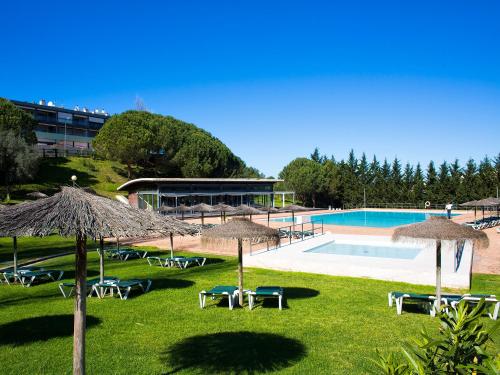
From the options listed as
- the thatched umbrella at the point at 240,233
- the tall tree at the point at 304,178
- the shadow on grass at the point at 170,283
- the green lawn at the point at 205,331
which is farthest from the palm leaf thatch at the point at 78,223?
the tall tree at the point at 304,178

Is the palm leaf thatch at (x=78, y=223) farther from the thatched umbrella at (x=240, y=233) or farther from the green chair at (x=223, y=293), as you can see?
the green chair at (x=223, y=293)

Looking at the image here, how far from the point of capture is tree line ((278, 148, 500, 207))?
47531mm

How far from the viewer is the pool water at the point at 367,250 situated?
1794 centimetres

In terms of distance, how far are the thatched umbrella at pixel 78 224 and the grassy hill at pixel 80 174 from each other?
1448 inches

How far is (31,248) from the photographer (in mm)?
19344

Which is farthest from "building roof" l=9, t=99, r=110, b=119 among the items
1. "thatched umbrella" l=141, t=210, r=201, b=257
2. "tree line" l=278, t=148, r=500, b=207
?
"thatched umbrella" l=141, t=210, r=201, b=257

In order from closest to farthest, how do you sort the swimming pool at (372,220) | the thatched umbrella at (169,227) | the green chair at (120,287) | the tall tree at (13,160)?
the thatched umbrella at (169,227) → the green chair at (120,287) → the tall tree at (13,160) → the swimming pool at (372,220)

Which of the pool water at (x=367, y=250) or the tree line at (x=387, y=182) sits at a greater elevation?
the tree line at (x=387, y=182)

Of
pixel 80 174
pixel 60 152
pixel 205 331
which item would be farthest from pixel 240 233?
pixel 60 152

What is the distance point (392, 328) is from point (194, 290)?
5.35 metres

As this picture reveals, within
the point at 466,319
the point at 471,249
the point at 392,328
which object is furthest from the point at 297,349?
the point at 471,249

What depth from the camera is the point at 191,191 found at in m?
41.1

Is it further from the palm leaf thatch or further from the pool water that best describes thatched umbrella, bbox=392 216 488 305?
the pool water

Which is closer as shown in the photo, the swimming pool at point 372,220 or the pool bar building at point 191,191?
the swimming pool at point 372,220
